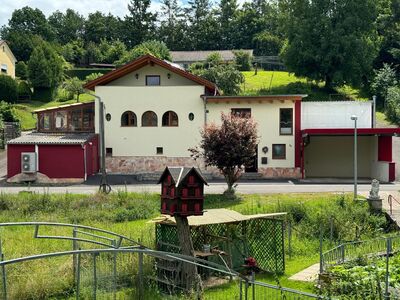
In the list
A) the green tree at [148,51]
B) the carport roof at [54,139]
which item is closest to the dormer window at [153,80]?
the carport roof at [54,139]

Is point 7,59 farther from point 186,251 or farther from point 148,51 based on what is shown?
point 186,251

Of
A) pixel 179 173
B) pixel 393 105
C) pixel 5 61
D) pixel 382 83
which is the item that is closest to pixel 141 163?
pixel 179 173

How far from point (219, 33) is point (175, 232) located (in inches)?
3776

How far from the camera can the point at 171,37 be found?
108750 mm

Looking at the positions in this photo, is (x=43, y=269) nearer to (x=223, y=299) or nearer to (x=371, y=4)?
(x=223, y=299)

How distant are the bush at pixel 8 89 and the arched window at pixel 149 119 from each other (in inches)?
1131

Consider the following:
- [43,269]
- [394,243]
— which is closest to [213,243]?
[43,269]

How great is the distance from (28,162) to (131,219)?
13445 millimetres

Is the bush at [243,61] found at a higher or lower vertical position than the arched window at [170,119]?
higher

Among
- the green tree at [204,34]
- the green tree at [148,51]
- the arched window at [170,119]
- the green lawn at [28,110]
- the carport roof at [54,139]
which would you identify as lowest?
the carport roof at [54,139]

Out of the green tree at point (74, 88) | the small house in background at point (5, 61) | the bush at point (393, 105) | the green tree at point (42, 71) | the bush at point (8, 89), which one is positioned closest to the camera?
the bush at point (393, 105)

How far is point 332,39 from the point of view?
57.4 meters

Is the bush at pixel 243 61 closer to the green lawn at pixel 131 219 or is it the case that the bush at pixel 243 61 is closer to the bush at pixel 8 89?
the bush at pixel 8 89

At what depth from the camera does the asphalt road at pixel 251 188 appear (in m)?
30.8
